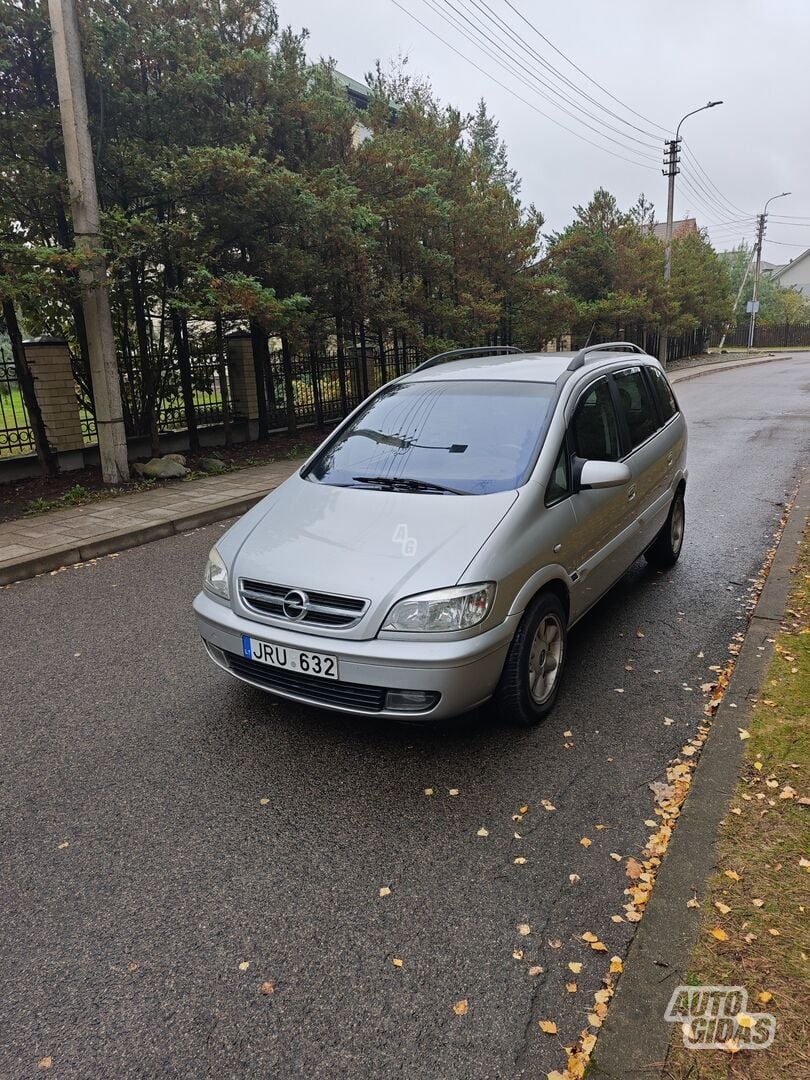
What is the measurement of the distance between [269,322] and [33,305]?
290 centimetres

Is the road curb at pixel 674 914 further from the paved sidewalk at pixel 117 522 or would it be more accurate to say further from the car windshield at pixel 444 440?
the paved sidewalk at pixel 117 522

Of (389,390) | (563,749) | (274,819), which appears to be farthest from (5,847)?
(389,390)

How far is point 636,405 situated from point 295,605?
312 centimetres

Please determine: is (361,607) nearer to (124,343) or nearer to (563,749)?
(563,749)

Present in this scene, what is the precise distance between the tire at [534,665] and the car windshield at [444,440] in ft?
2.19

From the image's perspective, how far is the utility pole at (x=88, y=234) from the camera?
8.17 meters

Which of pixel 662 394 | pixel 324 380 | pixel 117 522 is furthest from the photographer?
pixel 324 380

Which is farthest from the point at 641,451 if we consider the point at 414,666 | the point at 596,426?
the point at 414,666

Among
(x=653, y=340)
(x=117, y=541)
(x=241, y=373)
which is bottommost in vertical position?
(x=117, y=541)

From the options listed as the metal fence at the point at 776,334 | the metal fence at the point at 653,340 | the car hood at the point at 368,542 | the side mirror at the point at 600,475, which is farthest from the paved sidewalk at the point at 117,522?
the metal fence at the point at 776,334

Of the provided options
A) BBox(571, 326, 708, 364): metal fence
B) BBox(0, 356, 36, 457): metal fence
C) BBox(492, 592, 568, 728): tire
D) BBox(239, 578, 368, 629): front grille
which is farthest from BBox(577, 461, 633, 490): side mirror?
BBox(571, 326, 708, 364): metal fence

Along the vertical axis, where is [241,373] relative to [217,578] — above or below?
above

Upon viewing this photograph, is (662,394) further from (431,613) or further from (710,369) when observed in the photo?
(710,369)

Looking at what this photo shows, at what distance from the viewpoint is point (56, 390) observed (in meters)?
9.88
